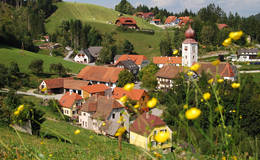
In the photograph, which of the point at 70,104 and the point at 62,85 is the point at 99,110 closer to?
the point at 70,104

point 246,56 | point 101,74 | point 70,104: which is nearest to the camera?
point 246,56

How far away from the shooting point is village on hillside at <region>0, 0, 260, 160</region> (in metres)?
2.94

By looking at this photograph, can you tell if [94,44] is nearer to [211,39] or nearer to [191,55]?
[211,39]

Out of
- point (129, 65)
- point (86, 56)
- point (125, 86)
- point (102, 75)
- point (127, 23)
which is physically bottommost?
point (102, 75)

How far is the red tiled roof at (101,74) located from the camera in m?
46.7

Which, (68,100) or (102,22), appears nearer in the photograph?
(68,100)

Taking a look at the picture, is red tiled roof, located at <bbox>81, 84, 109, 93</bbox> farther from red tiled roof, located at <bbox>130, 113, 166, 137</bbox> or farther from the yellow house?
the yellow house

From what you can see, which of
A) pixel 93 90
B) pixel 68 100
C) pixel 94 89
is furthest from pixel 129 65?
pixel 68 100

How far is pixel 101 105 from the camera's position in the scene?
29562mm

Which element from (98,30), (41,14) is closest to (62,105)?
(98,30)

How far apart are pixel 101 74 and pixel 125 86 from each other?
46922 millimetres

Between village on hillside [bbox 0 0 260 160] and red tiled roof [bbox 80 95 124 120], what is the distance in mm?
138

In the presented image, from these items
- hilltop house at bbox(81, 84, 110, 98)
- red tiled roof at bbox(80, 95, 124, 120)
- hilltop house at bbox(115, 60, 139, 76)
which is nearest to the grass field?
red tiled roof at bbox(80, 95, 124, 120)

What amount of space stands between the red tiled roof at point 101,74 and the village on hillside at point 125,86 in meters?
0.21
